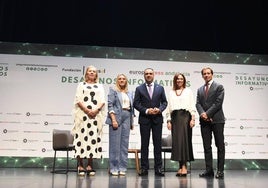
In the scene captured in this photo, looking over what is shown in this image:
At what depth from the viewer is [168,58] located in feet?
21.4

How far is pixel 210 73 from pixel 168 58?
205 cm

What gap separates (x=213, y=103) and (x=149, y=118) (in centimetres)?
82

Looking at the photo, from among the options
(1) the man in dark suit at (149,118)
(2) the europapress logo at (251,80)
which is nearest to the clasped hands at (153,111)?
(1) the man in dark suit at (149,118)

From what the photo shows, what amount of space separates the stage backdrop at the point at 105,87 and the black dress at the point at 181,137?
5.63ft

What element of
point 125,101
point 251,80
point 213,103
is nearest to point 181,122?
point 213,103

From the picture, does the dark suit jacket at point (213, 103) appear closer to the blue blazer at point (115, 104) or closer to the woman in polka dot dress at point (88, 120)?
the blue blazer at point (115, 104)

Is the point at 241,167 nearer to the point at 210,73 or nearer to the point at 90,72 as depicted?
the point at 210,73

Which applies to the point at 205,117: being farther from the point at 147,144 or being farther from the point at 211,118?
→ the point at 147,144

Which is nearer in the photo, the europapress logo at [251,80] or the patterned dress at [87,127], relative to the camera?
the patterned dress at [87,127]

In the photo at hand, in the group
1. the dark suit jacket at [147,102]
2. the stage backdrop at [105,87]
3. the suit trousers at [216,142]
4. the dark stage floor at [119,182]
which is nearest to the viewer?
the dark stage floor at [119,182]

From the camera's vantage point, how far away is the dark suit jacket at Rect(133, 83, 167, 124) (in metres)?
4.53

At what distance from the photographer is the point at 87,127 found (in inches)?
175

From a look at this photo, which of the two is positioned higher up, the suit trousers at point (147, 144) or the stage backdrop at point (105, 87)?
the stage backdrop at point (105, 87)

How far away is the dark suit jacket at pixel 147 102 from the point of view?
453cm
